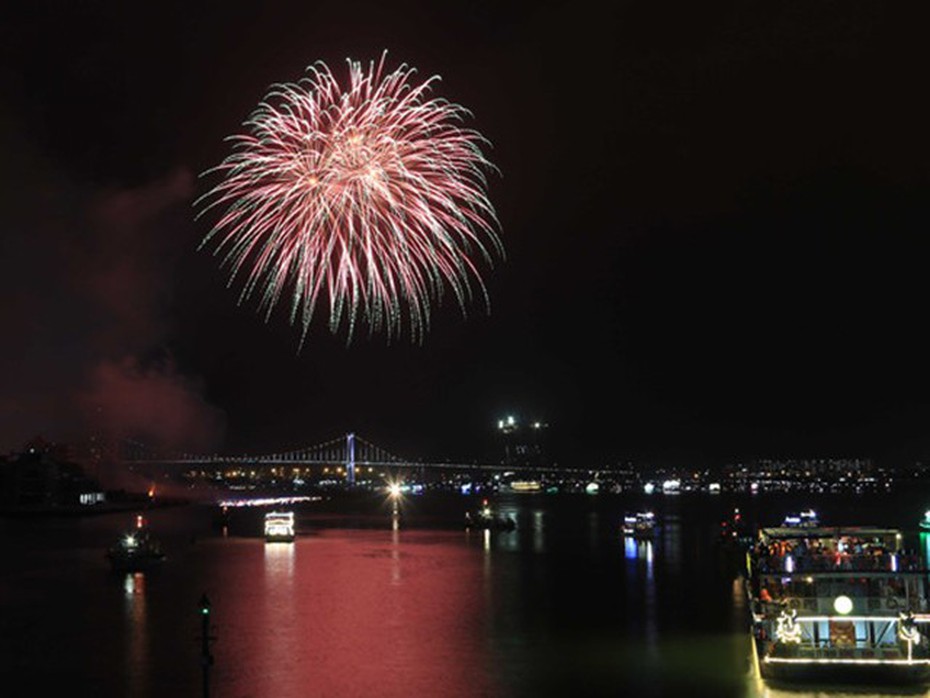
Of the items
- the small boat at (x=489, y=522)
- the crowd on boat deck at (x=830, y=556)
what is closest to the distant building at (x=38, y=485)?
the small boat at (x=489, y=522)

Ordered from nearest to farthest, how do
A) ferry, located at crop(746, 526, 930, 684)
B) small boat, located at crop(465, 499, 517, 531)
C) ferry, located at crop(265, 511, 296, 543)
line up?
ferry, located at crop(746, 526, 930, 684)
ferry, located at crop(265, 511, 296, 543)
small boat, located at crop(465, 499, 517, 531)

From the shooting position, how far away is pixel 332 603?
34688mm

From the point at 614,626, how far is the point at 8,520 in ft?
249

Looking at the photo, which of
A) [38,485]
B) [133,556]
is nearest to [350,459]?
[38,485]

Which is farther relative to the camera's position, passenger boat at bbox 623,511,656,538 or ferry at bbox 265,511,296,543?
passenger boat at bbox 623,511,656,538

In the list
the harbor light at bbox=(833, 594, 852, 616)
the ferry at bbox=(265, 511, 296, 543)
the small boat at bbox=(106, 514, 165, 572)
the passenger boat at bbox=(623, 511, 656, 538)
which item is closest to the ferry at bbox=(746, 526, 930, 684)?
the harbor light at bbox=(833, 594, 852, 616)

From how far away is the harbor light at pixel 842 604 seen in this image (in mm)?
19609

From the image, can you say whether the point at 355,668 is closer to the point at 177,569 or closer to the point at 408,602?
the point at 408,602

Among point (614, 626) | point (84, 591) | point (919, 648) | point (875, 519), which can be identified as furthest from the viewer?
point (875, 519)

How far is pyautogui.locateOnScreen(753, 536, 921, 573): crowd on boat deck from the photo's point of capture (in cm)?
2086

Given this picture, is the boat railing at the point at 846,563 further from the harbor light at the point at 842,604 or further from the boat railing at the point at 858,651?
the boat railing at the point at 858,651

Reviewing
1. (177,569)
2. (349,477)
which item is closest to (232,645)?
(177,569)

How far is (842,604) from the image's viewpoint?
1962 cm

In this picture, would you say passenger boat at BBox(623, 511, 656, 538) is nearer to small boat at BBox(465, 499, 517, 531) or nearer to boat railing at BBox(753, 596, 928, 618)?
small boat at BBox(465, 499, 517, 531)
